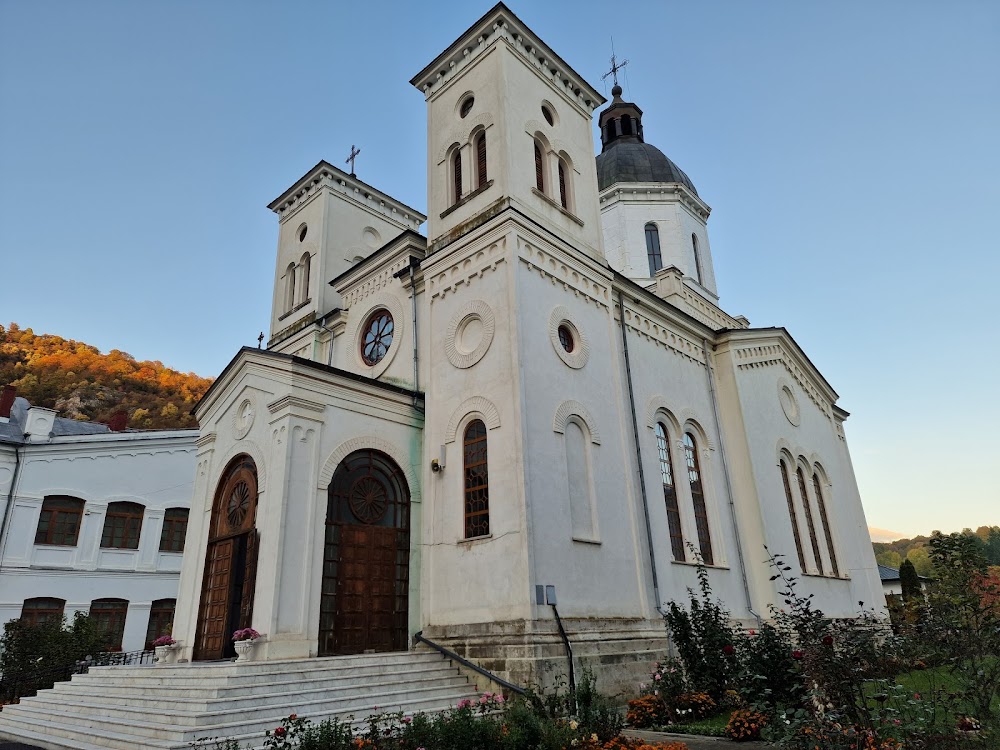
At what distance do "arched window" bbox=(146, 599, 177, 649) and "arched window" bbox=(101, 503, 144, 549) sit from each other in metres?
2.17

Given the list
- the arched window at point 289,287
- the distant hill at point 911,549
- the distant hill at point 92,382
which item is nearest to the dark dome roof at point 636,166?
the arched window at point 289,287

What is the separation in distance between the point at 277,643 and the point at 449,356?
6.41m

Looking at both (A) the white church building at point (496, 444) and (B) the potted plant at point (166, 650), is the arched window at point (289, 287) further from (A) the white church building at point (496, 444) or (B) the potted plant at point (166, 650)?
(B) the potted plant at point (166, 650)

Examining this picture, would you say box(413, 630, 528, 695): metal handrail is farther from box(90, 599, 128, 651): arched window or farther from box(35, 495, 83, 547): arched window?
box(35, 495, 83, 547): arched window

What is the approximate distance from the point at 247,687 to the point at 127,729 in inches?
60.9

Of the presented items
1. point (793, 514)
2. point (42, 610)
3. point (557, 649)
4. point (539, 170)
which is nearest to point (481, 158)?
point (539, 170)

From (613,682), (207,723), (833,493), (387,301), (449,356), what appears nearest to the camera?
(207,723)

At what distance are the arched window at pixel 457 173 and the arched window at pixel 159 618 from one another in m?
17.4

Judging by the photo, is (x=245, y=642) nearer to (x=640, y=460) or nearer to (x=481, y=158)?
(x=640, y=460)

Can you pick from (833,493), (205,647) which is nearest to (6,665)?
(205,647)

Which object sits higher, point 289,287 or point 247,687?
point 289,287

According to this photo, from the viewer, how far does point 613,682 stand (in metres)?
12.0

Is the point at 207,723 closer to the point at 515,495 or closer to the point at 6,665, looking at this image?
the point at 515,495

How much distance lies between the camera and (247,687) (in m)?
9.16
